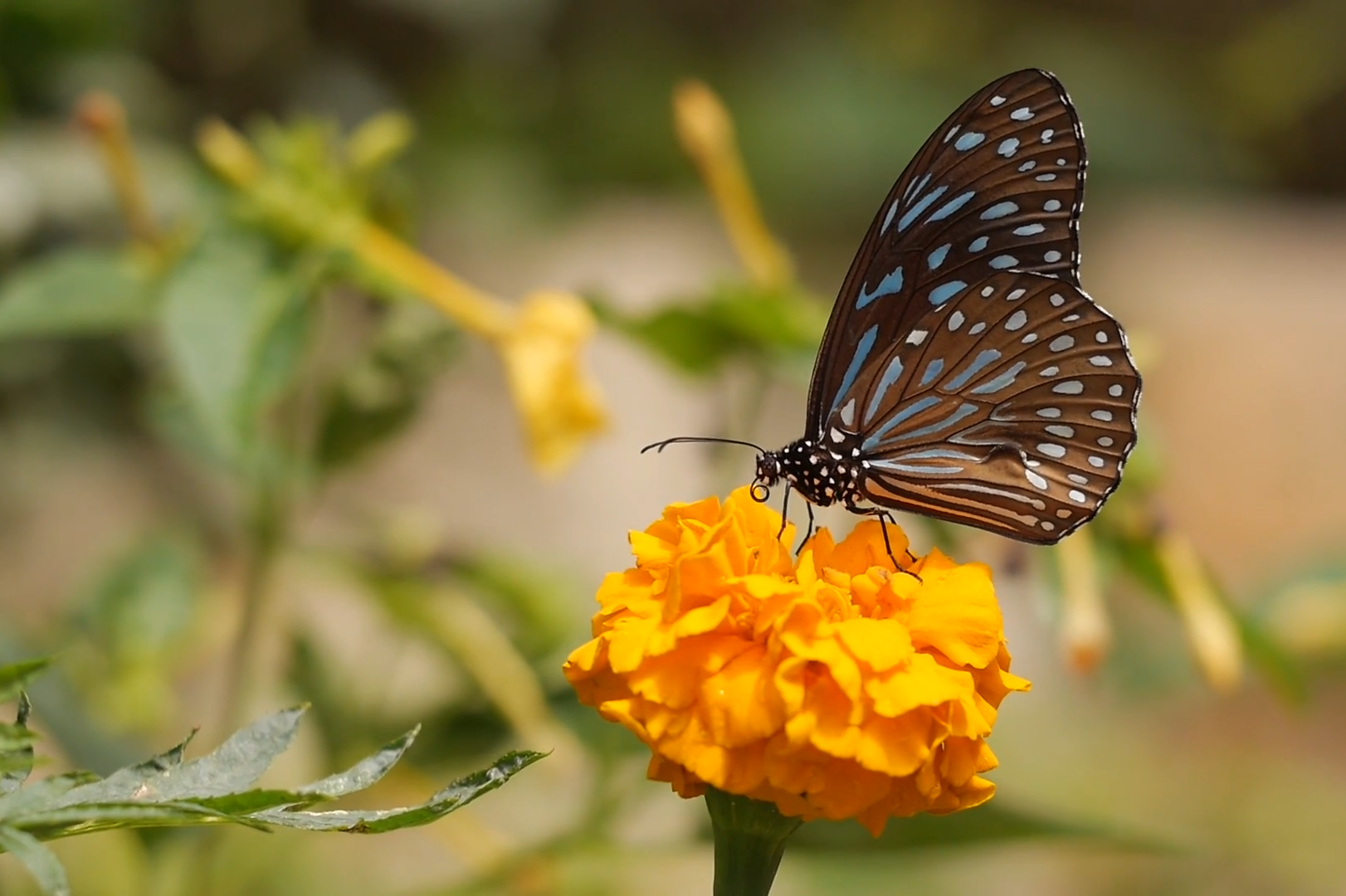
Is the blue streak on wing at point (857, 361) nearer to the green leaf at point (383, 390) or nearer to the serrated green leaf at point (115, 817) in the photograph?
the green leaf at point (383, 390)

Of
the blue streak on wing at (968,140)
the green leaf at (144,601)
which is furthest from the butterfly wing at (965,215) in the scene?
the green leaf at (144,601)

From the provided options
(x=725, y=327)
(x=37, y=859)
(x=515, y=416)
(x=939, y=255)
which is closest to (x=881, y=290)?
(x=939, y=255)

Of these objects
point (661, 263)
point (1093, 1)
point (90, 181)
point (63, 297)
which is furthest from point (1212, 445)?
point (63, 297)

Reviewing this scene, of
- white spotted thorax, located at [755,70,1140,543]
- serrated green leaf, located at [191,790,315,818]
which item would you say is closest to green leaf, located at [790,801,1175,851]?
white spotted thorax, located at [755,70,1140,543]

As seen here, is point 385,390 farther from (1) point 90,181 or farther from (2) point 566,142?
(2) point 566,142

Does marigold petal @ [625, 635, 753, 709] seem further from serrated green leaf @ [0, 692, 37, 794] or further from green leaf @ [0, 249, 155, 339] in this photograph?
green leaf @ [0, 249, 155, 339]

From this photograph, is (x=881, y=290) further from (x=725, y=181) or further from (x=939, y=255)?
(x=725, y=181)
